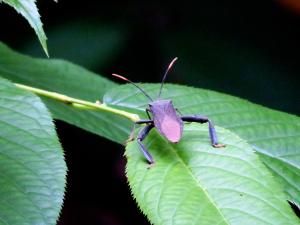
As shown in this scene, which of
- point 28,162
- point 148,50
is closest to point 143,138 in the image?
point 28,162

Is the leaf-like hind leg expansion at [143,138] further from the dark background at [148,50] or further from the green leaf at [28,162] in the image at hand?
the dark background at [148,50]

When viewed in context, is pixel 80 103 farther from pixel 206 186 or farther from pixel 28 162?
pixel 206 186

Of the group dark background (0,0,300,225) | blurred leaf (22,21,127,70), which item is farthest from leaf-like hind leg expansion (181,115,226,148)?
blurred leaf (22,21,127,70)

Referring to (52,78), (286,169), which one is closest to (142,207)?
(286,169)

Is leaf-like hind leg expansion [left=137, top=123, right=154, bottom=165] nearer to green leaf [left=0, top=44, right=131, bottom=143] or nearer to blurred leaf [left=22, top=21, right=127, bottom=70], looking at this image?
green leaf [left=0, top=44, right=131, bottom=143]

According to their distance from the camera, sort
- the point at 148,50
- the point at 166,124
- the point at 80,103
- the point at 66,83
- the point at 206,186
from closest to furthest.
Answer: the point at 206,186, the point at 166,124, the point at 80,103, the point at 66,83, the point at 148,50
